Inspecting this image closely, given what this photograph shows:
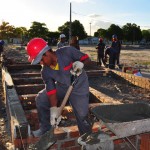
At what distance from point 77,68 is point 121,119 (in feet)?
3.49

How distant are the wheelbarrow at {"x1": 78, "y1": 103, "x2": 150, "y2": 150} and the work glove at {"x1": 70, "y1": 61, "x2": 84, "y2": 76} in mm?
549

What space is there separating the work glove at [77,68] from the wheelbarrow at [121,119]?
0.55m

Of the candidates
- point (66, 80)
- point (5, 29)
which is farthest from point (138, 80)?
point (5, 29)

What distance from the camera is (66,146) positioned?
3.87 metres

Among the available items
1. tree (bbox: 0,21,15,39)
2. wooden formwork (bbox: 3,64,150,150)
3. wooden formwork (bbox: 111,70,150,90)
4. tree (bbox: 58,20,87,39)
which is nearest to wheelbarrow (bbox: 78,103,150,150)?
wooden formwork (bbox: 3,64,150,150)

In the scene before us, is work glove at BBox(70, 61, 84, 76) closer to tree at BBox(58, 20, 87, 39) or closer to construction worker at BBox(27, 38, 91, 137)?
construction worker at BBox(27, 38, 91, 137)

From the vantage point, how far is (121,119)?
3904 millimetres

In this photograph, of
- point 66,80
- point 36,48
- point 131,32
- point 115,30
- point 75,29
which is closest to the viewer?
point 36,48

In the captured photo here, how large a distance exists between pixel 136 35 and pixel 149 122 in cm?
8149

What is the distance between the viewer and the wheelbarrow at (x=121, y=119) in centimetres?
315

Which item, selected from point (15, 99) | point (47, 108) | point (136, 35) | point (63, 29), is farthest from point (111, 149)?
point (136, 35)

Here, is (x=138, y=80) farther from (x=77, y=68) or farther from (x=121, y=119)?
(x=77, y=68)

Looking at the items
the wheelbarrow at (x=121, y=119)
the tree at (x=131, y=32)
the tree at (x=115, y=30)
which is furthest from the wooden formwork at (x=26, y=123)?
the tree at (x=131, y=32)

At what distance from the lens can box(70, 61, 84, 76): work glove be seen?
3.55 m
